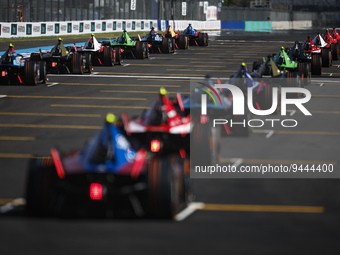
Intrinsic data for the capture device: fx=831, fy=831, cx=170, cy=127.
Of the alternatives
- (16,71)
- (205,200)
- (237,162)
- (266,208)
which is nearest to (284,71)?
(16,71)

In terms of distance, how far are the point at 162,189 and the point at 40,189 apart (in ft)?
5.40

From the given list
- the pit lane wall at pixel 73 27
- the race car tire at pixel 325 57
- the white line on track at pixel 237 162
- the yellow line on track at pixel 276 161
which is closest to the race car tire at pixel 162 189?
the white line on track at pixel 237 162

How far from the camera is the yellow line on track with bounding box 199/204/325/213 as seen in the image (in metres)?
11.8

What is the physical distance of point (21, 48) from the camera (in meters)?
46.2

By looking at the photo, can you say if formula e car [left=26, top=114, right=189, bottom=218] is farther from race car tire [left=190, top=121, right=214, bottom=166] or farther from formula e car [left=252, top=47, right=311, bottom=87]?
formula e car [left=252, top=47, right=311, bottom=87]

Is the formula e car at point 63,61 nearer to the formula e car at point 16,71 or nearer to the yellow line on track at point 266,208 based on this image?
the formula e car at point 16,71

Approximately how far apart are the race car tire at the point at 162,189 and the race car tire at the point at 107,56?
29.4 m

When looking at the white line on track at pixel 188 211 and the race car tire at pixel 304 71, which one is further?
the race car tire at pixel 304 71

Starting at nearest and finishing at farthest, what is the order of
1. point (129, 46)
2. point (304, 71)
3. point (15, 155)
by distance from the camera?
point (15, 155) < point (304, 71) < point (129, 46)

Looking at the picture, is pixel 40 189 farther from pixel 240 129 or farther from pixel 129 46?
pixel 129 46

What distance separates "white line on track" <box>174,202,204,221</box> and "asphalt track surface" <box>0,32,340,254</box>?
76 millimetres

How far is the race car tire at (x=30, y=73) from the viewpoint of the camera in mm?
30875

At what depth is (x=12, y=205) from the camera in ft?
39.8

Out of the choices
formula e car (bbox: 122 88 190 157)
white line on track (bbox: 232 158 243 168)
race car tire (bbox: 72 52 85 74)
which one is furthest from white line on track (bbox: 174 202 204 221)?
race car tire (bbox: 72 52 85 74)
